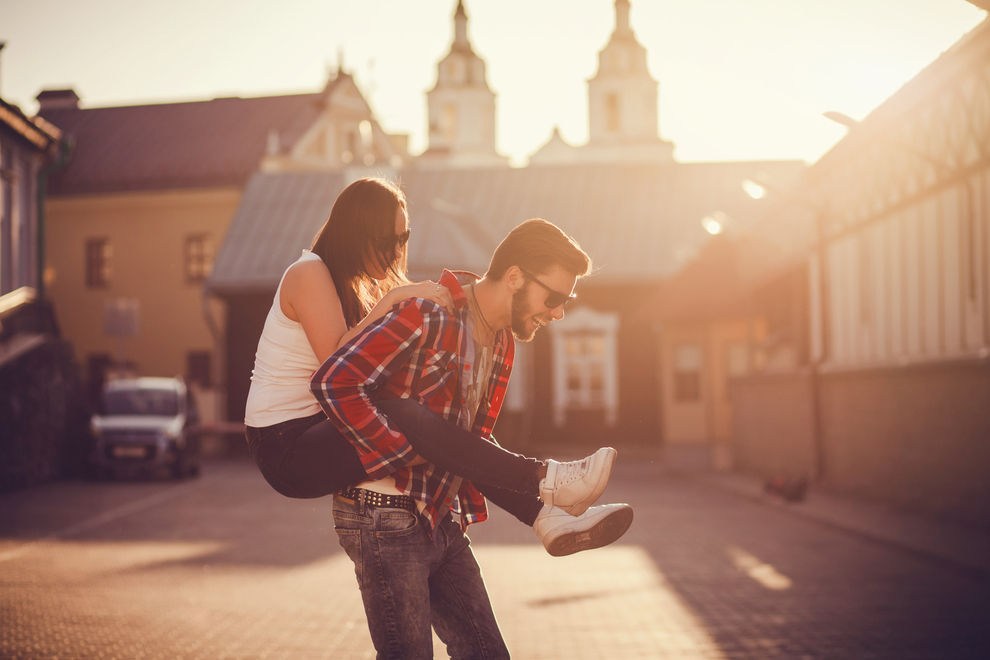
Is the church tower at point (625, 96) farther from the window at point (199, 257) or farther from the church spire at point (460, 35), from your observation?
the window at point (199, 257)

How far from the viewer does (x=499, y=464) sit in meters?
3.36

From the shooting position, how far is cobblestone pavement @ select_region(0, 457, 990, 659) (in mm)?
7355

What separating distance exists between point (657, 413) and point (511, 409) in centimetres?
403

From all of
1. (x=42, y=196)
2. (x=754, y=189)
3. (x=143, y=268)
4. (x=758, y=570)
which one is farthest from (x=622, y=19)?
(x=758, y=570)

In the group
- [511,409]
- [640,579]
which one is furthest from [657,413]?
[640,579]

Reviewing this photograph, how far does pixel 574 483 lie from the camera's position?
10.9ft

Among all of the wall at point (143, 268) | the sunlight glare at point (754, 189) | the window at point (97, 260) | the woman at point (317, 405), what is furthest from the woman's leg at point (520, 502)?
the window at point (97, 260)

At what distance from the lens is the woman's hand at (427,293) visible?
11.3ft

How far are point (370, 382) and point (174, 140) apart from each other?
149 ft

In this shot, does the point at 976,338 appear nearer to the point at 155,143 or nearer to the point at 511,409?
the point at 511,409

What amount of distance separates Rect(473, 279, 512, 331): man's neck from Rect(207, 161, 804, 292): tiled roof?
31129 mm

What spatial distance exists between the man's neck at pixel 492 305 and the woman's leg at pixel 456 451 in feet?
1.23

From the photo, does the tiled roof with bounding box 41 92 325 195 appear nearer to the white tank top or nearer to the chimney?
the chimney

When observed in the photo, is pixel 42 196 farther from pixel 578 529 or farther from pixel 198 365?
pixel 578 529
